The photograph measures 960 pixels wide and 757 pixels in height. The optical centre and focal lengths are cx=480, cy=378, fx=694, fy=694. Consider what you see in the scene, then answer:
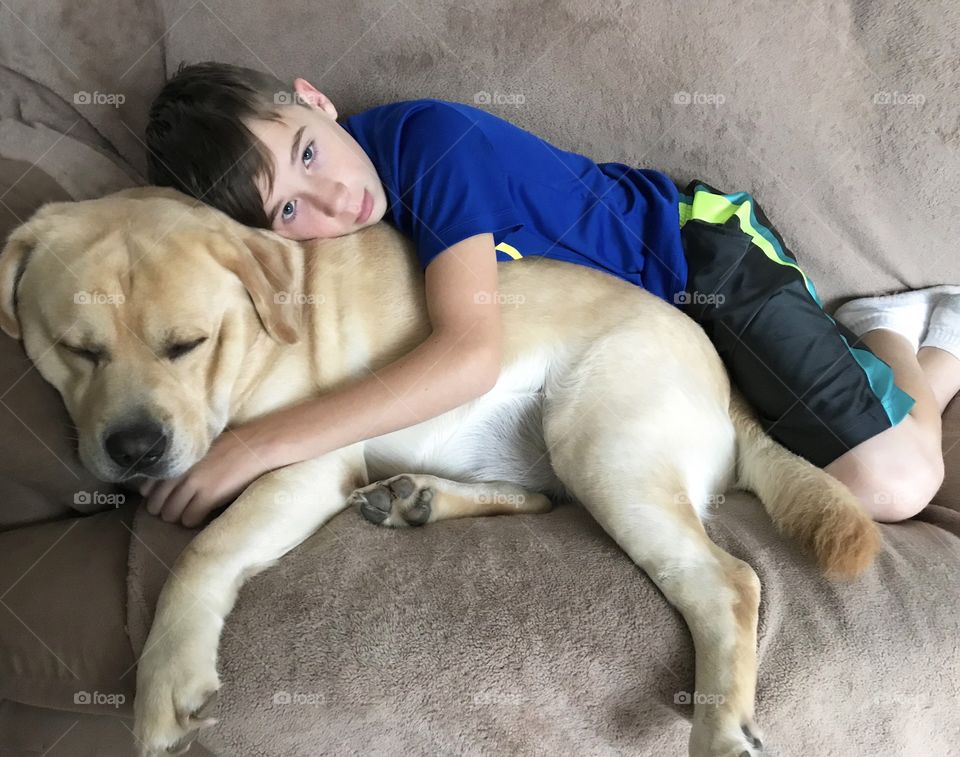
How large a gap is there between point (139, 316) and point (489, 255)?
75cm

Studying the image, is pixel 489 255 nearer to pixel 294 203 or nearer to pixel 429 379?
pixel 429 379

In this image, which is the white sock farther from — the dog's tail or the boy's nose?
the boy's nose

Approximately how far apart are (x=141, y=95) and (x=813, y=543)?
2.15 m

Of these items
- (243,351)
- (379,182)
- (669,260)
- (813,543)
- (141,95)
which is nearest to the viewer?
(813,543)

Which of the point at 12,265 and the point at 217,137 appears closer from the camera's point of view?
the point at 12,265

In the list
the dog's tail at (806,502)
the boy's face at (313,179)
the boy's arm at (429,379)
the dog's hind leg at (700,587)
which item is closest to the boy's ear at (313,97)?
the boy's face at (313,179)

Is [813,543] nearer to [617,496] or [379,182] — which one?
[617,496]

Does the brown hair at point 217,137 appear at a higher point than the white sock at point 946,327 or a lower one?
higher

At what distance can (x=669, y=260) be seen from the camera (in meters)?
1.91

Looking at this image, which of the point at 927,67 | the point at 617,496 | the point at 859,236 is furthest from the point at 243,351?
the point at 927,67

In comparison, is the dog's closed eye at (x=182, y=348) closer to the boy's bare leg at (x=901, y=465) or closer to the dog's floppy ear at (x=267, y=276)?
the dog's floppy ear at (x=267, y=276)

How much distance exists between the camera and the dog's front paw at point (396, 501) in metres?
1.57

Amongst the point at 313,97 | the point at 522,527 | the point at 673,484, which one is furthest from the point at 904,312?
the point at 313,97

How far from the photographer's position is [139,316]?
1.37m
